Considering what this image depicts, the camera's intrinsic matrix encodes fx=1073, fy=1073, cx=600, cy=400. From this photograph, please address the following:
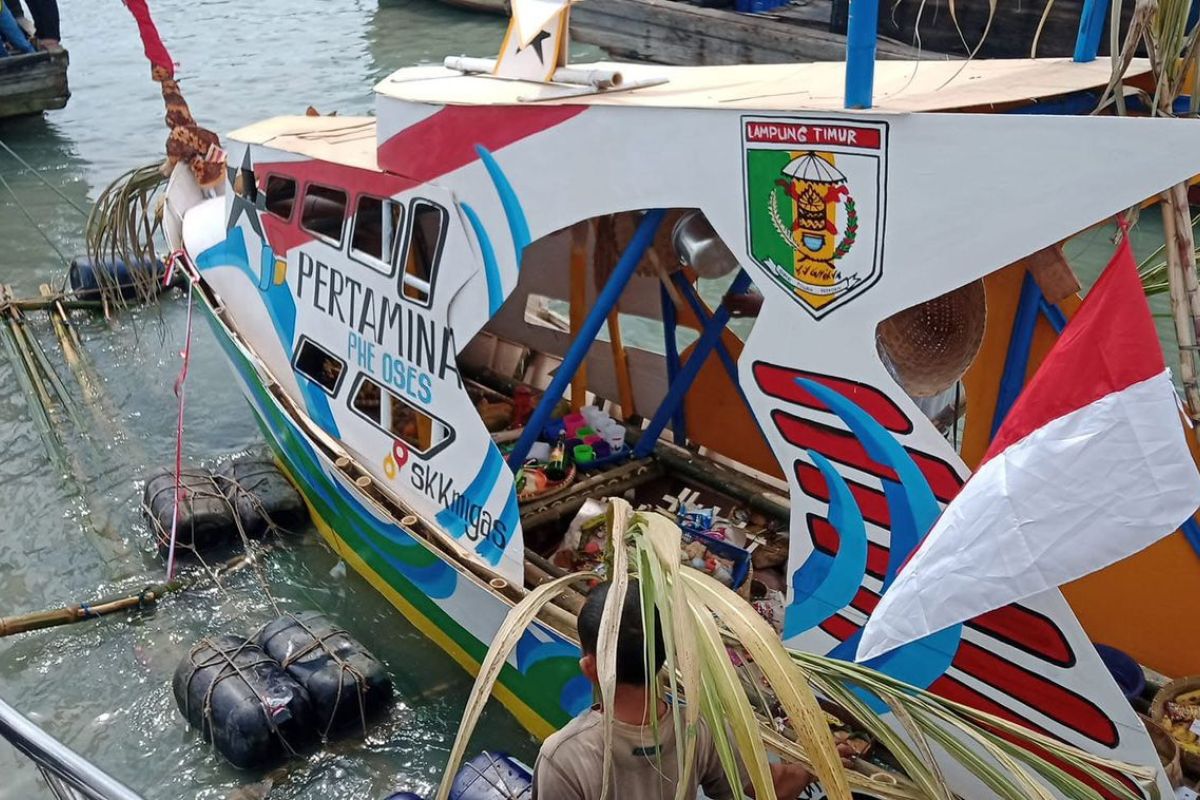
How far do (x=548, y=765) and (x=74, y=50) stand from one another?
24168 mm

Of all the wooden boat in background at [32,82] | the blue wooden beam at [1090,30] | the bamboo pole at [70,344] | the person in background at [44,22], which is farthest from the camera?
the person in background at [44,22]

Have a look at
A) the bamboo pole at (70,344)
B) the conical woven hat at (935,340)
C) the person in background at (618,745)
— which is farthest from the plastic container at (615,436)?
the bamboo pole at (70,344)

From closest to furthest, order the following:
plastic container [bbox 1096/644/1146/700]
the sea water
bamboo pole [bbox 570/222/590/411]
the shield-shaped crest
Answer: the shield-shaped crest
plastic container [bbox 1096/644/1146/700]
the sea water
bamboo pole [bbox 570/222/590/411]

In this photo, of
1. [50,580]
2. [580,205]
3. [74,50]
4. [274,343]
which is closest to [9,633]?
[50,580]

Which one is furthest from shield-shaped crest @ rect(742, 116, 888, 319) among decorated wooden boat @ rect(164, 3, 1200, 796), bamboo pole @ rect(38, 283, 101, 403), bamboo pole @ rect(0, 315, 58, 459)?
bamboo pole @ rect(38, 283, 101, 403)

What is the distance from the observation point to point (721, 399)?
6.11m

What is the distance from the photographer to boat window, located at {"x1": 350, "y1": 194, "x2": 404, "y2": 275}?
213 inches

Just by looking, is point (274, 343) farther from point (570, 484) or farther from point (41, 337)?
point (41, 337)

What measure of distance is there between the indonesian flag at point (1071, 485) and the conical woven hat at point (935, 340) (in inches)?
37.6

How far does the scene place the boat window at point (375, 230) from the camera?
5.41 metres

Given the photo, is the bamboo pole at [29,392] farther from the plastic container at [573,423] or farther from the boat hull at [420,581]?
the plastic container at [573,423]

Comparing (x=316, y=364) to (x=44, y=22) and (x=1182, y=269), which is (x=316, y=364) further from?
(x=44, y=22)

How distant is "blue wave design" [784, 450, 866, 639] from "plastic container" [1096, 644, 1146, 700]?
1085mm

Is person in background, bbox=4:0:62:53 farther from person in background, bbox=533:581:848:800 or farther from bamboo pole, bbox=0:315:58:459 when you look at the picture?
person in background, bbox=533:581:848:800
